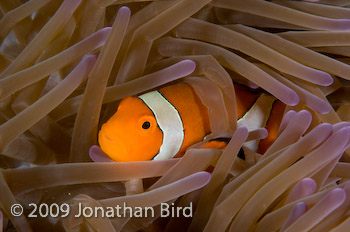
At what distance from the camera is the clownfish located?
105cm

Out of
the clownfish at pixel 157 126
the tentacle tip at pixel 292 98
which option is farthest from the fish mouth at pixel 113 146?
the tentacle tip at pixel 292 98

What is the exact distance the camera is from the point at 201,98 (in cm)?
120

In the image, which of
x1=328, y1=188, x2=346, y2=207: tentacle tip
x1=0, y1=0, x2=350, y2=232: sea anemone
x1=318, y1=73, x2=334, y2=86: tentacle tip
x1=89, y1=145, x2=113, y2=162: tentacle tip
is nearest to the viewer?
x1=328, y1=188, x2=346, y2=207: tentacle tip

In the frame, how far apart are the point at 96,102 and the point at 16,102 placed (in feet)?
0.73

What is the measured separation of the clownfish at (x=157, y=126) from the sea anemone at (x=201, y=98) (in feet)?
0.10

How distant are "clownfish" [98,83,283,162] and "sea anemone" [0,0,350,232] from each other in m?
0.03

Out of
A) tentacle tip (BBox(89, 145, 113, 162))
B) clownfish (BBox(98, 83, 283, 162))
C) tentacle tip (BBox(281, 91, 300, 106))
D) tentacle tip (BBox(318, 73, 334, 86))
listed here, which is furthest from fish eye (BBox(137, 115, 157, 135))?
tentacle tip (BBox(318, 73, 334, 86))

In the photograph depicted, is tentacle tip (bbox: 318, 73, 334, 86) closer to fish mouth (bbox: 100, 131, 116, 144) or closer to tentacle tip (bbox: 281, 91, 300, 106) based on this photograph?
tentacle tip (bbox: 281, 91, 300, 106)

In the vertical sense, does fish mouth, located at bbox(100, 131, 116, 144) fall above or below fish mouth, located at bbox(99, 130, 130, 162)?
above

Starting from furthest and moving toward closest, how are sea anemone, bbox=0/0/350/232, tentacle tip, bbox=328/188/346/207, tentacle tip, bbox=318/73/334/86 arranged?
1. tentacle tip, bbox=318/73/334/86
2. sea anemone, bbox=0/0/350/232
3. tentacle tip, bbox=328/188/346/207

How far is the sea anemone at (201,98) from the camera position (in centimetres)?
90

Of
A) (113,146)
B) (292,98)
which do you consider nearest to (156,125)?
(113,146)

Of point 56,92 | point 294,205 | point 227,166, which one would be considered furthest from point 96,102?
point 294,205

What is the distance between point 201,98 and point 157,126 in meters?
0.16
